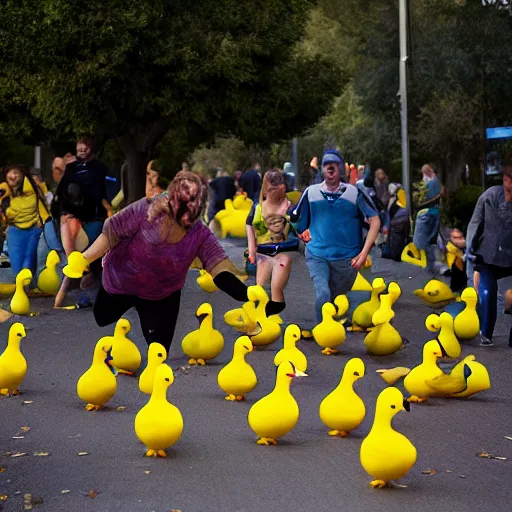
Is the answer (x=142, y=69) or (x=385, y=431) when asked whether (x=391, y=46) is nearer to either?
(x=142, y=69)

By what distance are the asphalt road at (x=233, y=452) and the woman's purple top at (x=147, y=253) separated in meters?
0.92

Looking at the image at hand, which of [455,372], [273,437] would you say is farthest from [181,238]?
[455,372]

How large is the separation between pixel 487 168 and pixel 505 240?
15189 mm

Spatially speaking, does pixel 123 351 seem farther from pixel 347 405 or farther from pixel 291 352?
pixel 347 405

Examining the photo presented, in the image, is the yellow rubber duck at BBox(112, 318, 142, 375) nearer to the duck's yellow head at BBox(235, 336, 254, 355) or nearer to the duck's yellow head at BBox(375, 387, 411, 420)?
the duck's yellow head at BBox(235, 336, 254, 355)

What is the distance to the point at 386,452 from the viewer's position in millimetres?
7410

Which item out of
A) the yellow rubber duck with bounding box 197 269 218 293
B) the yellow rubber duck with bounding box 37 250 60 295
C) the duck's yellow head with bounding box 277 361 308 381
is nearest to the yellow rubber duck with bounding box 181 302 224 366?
the duck's yellow head with bounding box 277 361 308 381

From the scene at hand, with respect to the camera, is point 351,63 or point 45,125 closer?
point 45,125

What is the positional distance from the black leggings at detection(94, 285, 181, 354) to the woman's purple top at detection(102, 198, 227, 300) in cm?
8

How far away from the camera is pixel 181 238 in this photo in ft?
31.1

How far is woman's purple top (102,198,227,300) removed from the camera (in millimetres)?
9422

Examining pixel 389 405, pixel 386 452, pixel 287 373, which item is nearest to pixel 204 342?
pixel 287 373

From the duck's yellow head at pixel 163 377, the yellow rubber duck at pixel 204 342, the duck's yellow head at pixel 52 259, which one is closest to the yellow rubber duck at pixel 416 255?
the duck's yellow head at pixel 52 259

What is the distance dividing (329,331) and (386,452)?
5.30 m
